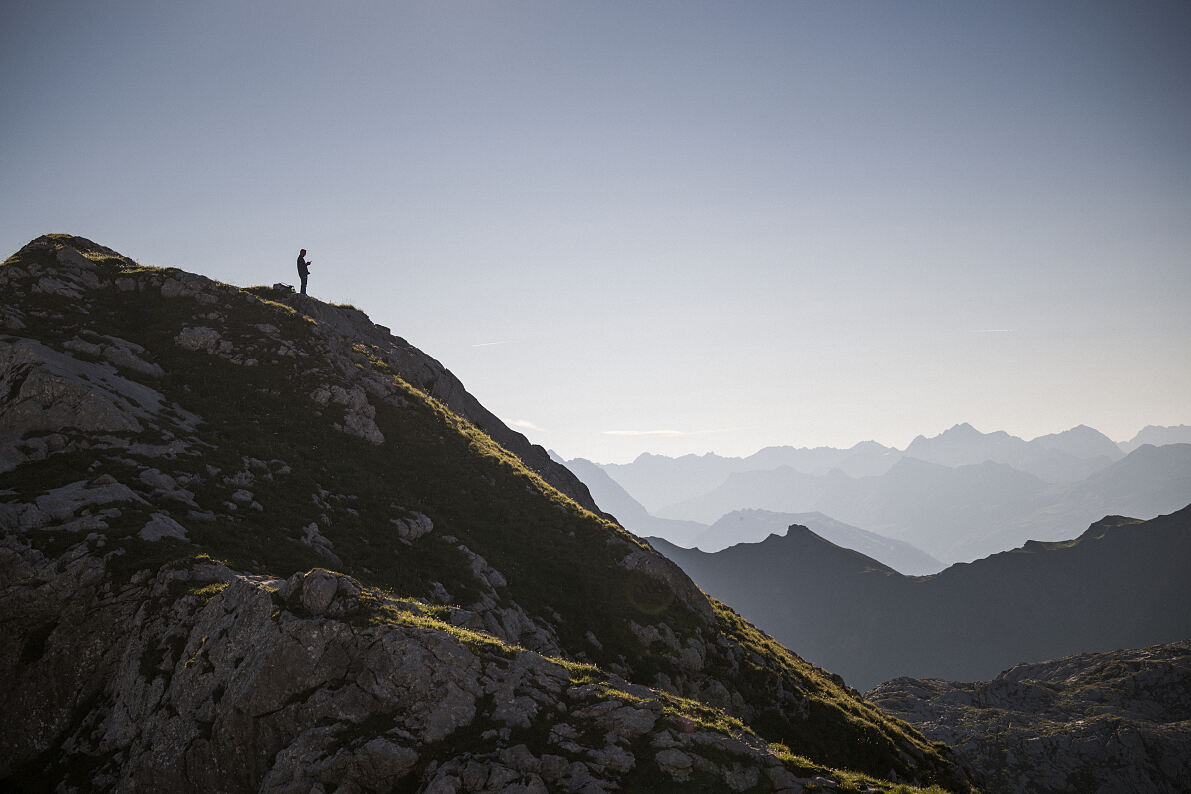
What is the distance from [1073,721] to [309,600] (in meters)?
143

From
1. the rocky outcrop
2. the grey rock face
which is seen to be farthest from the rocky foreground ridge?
the rocky outcrop

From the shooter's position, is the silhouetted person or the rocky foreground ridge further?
the silhouetted person

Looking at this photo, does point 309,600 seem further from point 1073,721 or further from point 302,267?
point 1073,721

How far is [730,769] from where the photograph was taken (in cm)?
1702

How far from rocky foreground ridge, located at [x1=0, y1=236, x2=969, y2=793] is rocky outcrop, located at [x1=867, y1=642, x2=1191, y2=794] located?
83.4 meters

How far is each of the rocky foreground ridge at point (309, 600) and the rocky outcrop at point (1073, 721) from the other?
274 ft

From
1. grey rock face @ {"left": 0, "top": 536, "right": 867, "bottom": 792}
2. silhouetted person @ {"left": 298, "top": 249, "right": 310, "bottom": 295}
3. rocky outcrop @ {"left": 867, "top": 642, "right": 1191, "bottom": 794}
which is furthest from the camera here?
rocky outcrop @ {"left": 867, "top": 642, "right": 1191, "bottom": 794}

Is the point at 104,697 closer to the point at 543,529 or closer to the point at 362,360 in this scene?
the point at 543,529

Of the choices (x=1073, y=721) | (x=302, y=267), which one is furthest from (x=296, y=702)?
(x=1073, y=721)

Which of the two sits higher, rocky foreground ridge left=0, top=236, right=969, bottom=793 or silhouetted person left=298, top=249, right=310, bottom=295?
silhouetted person left=298, top=249, right=310, bottom=295

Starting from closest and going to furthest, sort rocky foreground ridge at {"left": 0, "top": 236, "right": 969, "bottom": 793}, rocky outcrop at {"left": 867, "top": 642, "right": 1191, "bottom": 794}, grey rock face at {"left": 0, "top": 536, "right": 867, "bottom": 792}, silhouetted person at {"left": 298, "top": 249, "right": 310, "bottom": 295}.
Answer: grey rock face at {"left": 0, "top": 536, "right": 867, "bottom": 792}
rocky foreground ridge at {"left": 0, "top": 236, "right": 969, "bottom": 793}
silhouetted person at {"left": 298, "top": 249, "right": 310, "bottom": 295}
rocky outcrop at {"left": 867, "top": 642, "right": 1191, "bottom": 794}

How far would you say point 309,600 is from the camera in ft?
62.2

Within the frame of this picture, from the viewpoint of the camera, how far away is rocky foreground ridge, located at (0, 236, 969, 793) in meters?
16.9

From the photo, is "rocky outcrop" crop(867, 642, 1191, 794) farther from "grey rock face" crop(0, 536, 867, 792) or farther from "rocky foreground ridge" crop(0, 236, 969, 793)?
"grey rock face" crop(0, 536, 867, 792)
